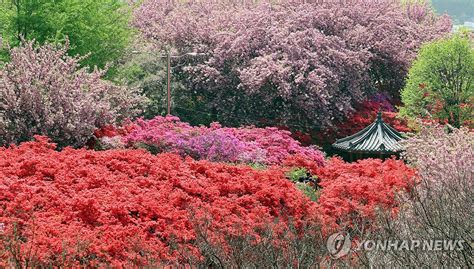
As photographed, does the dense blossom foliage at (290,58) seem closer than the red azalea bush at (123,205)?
No

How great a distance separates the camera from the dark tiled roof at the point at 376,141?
2438 centimetres

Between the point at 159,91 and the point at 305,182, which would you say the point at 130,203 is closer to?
the point at 305,182

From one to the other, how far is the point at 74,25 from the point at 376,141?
37.9 ft

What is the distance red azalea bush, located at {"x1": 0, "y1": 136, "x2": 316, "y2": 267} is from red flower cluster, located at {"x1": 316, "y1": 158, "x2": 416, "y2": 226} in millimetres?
466

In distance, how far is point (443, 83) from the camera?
29.8 m

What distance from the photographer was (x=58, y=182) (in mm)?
11875

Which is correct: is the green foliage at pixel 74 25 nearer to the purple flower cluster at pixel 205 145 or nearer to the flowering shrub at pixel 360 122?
the purple flower cluster at pixel 205 145

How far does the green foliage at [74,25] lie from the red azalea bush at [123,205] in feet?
36.7

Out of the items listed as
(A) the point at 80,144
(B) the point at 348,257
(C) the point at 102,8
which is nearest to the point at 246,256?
(B) the point at 348,257

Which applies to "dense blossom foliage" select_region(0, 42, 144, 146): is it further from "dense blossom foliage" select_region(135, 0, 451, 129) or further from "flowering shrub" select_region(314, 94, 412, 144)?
"flowering shrub" select_region(314, 94, 412, 144)

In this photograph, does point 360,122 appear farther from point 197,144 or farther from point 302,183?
point 302,183

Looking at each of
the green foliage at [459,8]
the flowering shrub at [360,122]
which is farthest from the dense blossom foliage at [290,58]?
the green foliage at [459,8]

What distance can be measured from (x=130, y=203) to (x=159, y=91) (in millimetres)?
20869

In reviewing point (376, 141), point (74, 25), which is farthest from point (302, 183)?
point (74, 25)
